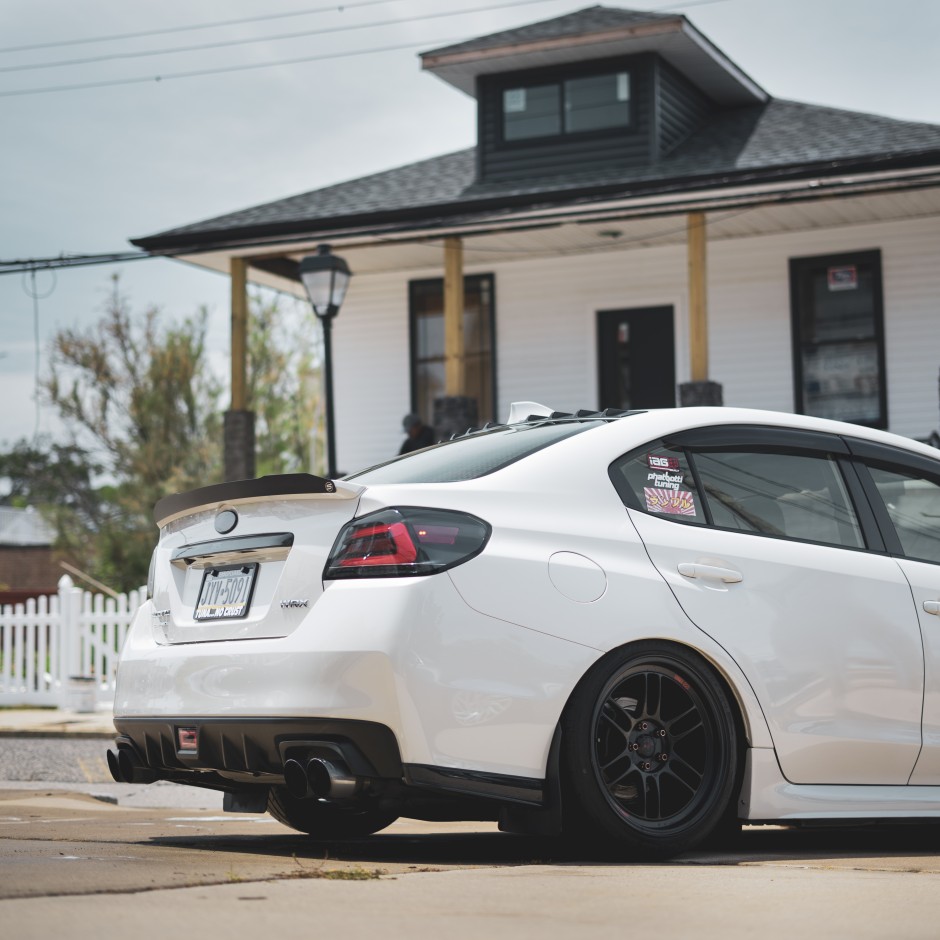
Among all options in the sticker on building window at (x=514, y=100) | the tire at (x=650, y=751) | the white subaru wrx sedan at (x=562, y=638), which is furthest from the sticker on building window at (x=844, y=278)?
the tire at (x=650, y=751)

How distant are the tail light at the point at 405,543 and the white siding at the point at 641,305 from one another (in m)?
14.2

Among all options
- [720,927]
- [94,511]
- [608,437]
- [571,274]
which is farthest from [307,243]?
[94,511]

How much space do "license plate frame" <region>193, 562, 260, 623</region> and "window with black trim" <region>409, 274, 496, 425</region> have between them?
15.2 meters

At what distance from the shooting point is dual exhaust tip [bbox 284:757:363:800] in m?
4.44

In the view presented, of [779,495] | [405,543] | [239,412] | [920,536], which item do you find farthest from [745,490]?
[239,412]

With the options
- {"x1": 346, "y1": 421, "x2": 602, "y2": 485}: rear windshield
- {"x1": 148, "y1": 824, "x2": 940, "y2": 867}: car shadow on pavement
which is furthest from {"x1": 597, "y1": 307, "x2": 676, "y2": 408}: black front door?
{"x1": 346, "y1": 421, "x2": 602, "y2": 485}: rear windshield

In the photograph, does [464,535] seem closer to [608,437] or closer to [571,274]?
[608,437]

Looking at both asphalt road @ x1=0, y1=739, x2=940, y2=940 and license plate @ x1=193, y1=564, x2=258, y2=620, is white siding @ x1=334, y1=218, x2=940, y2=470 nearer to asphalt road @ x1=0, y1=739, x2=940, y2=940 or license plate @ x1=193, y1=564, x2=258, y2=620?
asphalt road @ x1=0, y1=739, x2=940, y2=940

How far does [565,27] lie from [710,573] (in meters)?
15.9

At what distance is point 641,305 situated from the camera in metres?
19.6

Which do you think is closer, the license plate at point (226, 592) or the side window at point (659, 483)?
the license plate at point (226, 592)

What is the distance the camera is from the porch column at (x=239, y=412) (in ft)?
62.0

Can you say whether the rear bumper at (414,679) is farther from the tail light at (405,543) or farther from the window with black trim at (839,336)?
the window with black trim at (839,336)

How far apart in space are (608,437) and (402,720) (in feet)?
4.24
